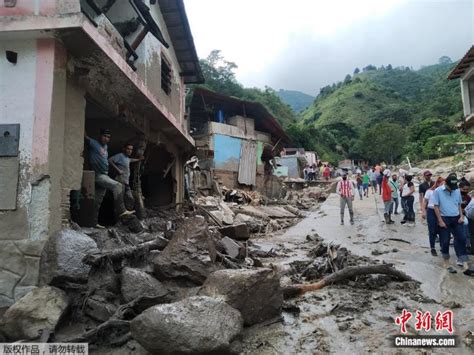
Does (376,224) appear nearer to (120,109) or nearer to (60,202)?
(120,109)

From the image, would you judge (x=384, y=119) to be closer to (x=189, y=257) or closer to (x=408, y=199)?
(x=408, y=199)

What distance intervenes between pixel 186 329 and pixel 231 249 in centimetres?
329

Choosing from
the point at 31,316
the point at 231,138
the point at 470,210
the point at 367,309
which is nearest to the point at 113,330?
the point at 31,316

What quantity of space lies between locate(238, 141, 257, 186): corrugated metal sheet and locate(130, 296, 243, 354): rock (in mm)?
19144

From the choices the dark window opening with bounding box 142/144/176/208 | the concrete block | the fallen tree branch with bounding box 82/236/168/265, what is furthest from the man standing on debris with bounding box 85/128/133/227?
the dark window opening with bounding box 142/144/176/208

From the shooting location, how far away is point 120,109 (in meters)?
7.03

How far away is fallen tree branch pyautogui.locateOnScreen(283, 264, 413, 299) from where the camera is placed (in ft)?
17.6

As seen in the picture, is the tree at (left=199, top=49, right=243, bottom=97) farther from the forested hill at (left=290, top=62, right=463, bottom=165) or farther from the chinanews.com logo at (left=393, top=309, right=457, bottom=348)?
the chinanews.com logo at (left=393, top=309, right=457, bottom=348)

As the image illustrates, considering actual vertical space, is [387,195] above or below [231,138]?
below

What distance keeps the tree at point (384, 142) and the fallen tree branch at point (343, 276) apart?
48.9 meters

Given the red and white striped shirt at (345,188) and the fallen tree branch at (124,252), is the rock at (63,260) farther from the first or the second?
the red and white striped shirt at (345,188)

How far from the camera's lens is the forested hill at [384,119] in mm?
46875

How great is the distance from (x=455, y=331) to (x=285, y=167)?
3440 centimetres

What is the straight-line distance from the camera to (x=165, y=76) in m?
10.2
